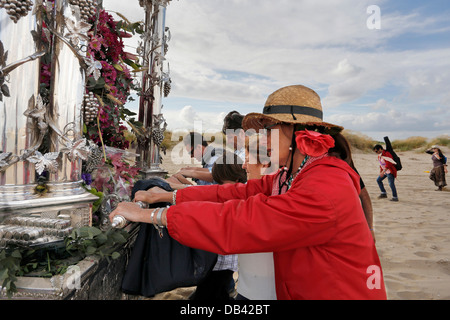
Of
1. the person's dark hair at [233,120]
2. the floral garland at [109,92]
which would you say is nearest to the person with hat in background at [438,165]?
the person's dark hair at [233,120]

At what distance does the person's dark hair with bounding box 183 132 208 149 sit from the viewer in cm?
445

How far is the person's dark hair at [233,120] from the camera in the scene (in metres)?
3.72

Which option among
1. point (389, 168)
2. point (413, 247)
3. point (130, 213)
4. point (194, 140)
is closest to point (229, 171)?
point (130, 213)

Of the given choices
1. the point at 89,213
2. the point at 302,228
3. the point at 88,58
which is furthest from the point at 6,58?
the point at 302,228

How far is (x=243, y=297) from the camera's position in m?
1.81

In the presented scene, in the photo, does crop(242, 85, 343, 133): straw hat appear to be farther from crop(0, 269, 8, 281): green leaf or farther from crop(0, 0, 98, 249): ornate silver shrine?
crop(0, 269, 8, 281): green leaf

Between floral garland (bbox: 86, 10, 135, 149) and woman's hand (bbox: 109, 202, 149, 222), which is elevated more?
floral garland (bbox: 86, 10, 135, 149)

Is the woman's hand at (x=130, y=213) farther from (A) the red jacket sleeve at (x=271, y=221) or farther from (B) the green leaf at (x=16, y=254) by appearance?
(B) the green leaf at (x=16, y=254)

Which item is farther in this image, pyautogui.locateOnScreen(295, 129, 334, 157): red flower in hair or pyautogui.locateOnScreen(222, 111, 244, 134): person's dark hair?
pyautogui.locateOnScreen(222, 111, 244, 134): person's dark hair

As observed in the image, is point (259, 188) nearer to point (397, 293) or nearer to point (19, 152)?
point (19, 152)

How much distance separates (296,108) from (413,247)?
17.0ft

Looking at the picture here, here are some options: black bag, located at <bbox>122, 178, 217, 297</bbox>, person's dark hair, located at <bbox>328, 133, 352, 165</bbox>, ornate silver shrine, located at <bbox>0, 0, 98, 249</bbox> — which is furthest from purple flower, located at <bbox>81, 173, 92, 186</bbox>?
person's dark hair, located at <bbox>328, 133, 352, 165</bbox>

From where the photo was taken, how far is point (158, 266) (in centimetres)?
159

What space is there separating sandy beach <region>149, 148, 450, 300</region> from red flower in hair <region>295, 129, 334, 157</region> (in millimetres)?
2345
